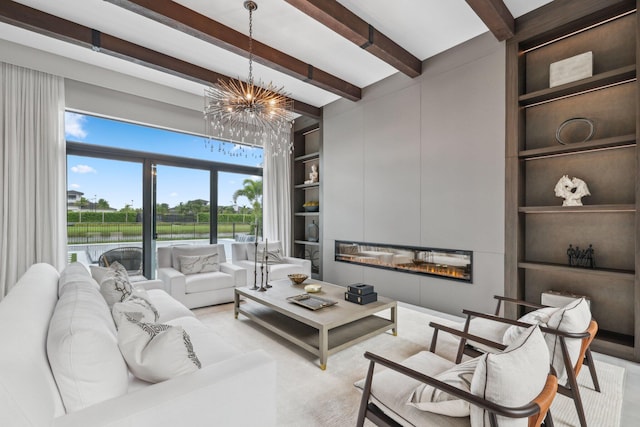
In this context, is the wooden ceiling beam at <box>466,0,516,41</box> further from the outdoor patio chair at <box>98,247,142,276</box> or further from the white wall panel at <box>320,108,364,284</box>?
the outdoor patio chair at <box>98,247,142,276</box>

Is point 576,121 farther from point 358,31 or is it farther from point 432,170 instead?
point 358,31

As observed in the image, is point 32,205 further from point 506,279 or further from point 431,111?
point 506,279

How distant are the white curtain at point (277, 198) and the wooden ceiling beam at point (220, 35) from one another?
2130 millimetres

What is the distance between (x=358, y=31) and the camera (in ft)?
9.92

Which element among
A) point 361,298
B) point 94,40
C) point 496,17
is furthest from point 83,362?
point 496,17

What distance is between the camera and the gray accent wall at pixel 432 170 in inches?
132

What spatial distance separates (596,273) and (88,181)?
6.08 meters

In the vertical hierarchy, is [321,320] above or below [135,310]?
below

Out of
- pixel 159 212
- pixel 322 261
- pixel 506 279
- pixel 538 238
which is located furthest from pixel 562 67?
pixel 159 212

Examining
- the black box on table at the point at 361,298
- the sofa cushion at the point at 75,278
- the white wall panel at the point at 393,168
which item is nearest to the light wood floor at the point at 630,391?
the black box on table at the point at 361,298

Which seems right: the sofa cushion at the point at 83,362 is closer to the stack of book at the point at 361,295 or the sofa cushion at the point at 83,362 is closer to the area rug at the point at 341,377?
the area rug at the point at 341,377

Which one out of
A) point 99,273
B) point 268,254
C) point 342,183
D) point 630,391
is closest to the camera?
point 630,391

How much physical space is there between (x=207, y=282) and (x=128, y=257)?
1.52m

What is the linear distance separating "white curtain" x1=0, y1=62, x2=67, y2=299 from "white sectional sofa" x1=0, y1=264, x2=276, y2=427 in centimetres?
291
